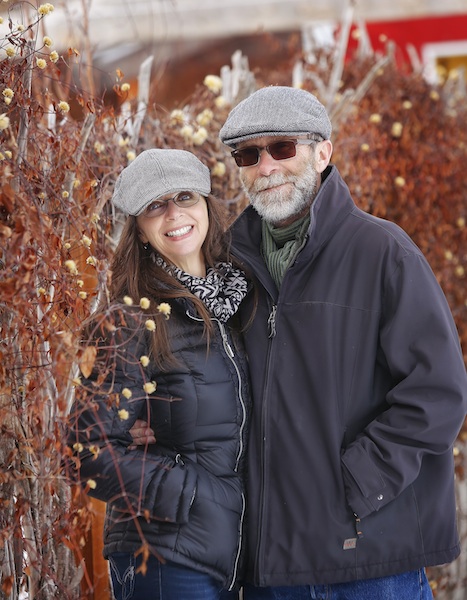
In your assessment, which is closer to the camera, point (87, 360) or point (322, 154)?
point (87, 360)

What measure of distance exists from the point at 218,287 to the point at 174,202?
0.32 m

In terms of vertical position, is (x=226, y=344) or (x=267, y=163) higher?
(x=267, y=163)

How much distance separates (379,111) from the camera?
233 inches

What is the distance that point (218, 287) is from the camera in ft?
9.64

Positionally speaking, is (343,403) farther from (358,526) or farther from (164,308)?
(164,308)

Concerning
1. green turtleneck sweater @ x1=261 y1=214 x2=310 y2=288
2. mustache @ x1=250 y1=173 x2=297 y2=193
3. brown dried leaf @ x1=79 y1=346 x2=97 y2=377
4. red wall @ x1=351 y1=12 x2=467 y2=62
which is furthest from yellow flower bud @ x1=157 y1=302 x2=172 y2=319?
red wall @ x1=351 y1=12 x2=467 y2=62

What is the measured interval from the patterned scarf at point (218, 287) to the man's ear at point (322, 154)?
449mm

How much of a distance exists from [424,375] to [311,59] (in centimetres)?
471

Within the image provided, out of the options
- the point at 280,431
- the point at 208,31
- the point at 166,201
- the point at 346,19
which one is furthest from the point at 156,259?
the point at 208,31

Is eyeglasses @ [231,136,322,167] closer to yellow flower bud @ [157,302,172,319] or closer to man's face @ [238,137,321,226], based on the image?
man's face @ [238,137,321,226]

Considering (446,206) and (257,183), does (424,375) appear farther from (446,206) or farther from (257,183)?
(446,206)

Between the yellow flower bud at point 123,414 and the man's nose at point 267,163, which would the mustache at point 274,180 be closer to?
the man's nose at point 267,163

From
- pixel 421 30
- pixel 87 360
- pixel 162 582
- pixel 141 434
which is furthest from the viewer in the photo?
pixel 421 30


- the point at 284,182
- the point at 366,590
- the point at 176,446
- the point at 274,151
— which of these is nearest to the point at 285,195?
the point at 284,182
